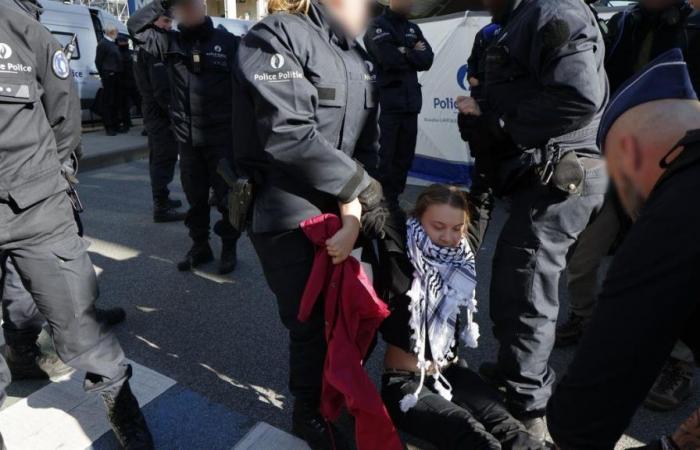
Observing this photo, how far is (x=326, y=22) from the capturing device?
1630mm

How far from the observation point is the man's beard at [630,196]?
87 cm

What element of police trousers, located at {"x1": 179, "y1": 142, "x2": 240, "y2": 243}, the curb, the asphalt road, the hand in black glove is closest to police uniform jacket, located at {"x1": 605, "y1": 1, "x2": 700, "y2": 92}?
the asphalt road

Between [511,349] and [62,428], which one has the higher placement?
[511,349]

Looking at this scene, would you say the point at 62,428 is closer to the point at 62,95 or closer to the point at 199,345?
the point at 199,345

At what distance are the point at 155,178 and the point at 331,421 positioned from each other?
339 cm

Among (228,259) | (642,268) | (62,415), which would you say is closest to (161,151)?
(228,259)

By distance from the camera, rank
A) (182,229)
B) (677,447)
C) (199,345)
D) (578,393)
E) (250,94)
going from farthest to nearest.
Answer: (182,229)
(199,345)
(250,94)
(677,447)
(578,393)

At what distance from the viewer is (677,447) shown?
135 cm

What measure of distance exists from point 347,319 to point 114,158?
6.59 meters

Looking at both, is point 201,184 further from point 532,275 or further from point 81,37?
point 81,37

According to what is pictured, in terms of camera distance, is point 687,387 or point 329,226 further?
point 687,387

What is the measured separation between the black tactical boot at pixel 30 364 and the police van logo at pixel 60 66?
4.19ft

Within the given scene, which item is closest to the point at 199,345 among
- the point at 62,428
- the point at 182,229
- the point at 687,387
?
the point at 62,428

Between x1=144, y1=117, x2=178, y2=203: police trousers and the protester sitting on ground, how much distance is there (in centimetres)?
326
